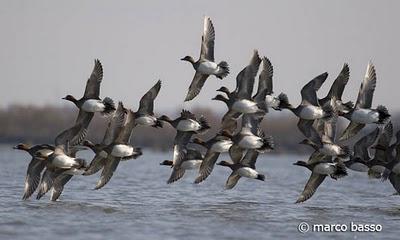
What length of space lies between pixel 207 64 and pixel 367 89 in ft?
14.7

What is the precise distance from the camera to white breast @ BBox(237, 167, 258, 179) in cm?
2503

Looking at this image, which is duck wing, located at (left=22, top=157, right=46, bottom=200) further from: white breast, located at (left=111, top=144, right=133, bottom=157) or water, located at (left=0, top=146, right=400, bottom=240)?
white breast, located at (left=111, top=144, right=133, bottom=157)

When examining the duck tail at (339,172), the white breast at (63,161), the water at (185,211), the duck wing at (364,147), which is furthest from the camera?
the duck wing at (364,147)

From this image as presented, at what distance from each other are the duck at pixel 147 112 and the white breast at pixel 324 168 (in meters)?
4.49

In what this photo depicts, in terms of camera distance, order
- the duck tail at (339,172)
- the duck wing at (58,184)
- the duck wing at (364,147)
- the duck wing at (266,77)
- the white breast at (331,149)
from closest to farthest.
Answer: the duck tail at (339,172), the white breast at (331,149), the duck wing at (58,184), the duck wing at (266,77), the duck wing at (364,147)

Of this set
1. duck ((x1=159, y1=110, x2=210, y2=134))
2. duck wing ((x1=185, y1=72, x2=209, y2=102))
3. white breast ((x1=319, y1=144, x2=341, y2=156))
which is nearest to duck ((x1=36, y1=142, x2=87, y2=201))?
duck ((x1=159, y1=110, x2=210, y2=134))

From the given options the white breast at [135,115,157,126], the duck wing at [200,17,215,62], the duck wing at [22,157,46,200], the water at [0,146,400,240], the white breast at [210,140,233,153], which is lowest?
the water at [0,146,400,240]

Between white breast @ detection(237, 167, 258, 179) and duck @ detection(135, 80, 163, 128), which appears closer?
duck @ detection(135, 80, 163, 128)

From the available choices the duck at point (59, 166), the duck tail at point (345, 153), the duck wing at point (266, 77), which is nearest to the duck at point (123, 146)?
the duck at point (59, 166)

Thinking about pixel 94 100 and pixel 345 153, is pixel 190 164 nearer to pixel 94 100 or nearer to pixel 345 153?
pixel 94 100

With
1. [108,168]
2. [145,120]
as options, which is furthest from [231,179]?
[108,168]

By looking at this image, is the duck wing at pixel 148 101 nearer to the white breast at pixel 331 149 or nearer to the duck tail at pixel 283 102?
the duck tail at pixel 283 102

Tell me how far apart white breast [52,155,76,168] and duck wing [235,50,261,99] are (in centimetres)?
481

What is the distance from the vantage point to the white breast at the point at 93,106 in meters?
24.4
